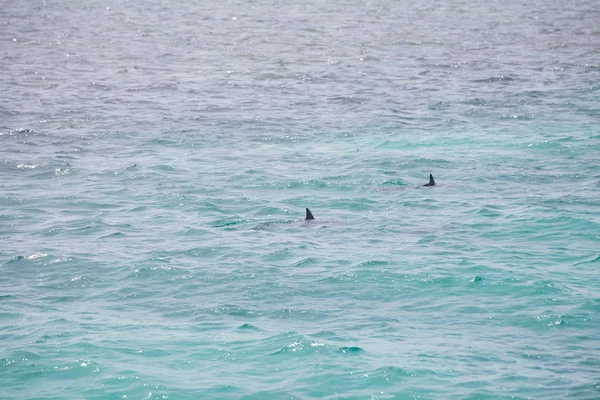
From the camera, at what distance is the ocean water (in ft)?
54.2

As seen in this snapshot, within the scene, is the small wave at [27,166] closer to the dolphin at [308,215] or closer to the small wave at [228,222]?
the small wave at [228,222]

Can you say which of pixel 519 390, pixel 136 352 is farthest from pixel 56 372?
pixel 519 390

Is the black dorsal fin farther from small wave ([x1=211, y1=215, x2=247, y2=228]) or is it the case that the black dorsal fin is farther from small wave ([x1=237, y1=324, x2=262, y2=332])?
small wave ([x1=237, y1=324, x2=262, y2=332])

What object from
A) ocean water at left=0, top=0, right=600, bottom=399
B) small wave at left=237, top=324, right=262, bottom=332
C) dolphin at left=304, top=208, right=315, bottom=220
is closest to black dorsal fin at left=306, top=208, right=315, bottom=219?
dolphin at left=304, top=208, right=315, bottom=220

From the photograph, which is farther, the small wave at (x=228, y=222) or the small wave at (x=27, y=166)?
the small wave at (x=27, y=166)

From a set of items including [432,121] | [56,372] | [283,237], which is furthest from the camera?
[432,121]

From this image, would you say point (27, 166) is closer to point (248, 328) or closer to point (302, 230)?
point (302, 230)

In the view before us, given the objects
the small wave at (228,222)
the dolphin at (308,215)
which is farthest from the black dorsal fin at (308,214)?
the small wave at (228,222)

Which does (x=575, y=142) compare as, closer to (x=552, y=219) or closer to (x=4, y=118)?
(x=552, y=219)

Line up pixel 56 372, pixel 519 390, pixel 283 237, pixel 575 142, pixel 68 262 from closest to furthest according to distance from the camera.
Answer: pixel 519 390, pixel 56 372, pixel 68 262, pixel 283 237, pixel 575 142

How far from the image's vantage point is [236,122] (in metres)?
38.9

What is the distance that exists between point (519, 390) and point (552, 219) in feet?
34.6

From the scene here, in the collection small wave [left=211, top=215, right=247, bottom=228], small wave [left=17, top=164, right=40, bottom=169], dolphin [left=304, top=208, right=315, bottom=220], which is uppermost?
small wave [left=17, top=164, right=40, bottom=169]

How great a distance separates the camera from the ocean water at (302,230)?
16.5 metres
